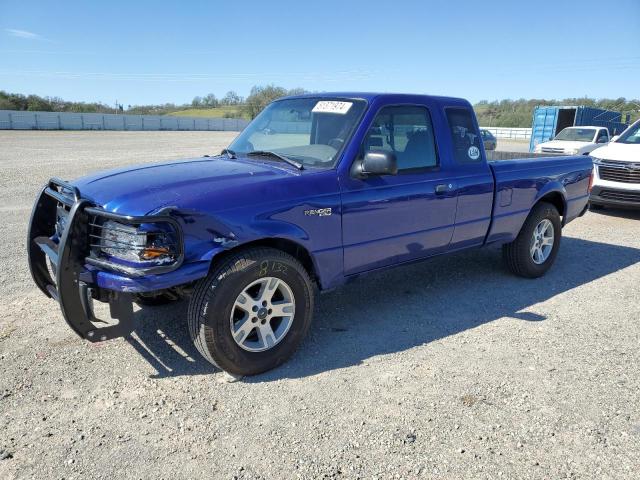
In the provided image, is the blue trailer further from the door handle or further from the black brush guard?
the black brush guard

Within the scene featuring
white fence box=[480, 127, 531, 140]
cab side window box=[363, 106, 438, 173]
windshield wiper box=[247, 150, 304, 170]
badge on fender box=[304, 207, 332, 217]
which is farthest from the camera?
white fence box=[480, 127, 531, 140]

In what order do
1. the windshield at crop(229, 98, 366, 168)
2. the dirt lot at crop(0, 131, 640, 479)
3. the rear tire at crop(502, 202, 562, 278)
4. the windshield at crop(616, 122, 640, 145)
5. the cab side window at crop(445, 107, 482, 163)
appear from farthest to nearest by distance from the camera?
the windshield at crop(616, 122, 640, 145) → the rear tire at crop(502, 202, 562, 278) → the cab side window at crop(445, 107, 482, 163) → the windshield at crop(229, 98, 366, 168) → the dirt lot at crop(0, 131, 640, 479)

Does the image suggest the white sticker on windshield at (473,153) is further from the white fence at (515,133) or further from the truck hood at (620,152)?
the white fence at (515,133)

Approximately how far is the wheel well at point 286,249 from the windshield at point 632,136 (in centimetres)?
926

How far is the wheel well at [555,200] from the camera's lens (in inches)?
227

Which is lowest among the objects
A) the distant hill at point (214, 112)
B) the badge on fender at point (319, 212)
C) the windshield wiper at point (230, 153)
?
the badge on fender at point (319, 212)

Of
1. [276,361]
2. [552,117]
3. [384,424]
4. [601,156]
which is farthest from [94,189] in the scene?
[552,117]

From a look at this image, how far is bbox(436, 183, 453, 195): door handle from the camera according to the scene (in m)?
4.39

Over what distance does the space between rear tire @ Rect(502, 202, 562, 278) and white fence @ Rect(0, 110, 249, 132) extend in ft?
157

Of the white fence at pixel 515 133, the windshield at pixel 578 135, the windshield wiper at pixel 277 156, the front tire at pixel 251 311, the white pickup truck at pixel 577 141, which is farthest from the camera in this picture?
the white fence at pixel 515 133

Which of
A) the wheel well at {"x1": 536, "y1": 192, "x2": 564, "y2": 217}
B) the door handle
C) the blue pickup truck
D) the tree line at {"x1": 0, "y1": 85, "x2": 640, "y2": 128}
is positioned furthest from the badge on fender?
the tree line at {"x1": 0, "y1": 85, "x2": 640, "y2": 128}

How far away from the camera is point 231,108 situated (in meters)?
84.8

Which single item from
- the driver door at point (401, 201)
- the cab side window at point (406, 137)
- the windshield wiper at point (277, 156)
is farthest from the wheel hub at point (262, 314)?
the cab side window at point (406, 137)

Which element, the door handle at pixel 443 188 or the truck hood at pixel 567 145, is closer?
the door handle at pixel 443 188
